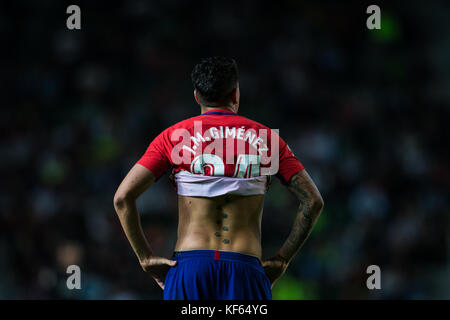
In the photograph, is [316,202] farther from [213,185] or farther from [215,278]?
[215,278]

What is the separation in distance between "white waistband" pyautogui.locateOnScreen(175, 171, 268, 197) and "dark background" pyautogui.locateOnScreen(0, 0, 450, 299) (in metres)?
4.10

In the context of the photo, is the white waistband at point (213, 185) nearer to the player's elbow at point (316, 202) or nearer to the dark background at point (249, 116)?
the player's elbow at point (316, 202)

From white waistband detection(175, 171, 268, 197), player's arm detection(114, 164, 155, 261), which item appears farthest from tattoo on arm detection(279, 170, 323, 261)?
player's arm detection(114, 164, 155, 261)

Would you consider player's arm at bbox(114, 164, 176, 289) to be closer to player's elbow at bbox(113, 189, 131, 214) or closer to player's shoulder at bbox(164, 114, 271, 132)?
player's elbow at bbox(113, 189, 131, 214)

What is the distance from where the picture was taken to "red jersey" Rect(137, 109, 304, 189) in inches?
122

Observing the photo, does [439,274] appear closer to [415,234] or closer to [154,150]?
[415,234]

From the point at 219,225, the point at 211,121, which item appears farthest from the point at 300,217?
the point at 211,121

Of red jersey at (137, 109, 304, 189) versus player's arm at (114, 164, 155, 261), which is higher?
red jersey at (137, 109, 304, 189)

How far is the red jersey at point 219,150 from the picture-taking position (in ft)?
10.1

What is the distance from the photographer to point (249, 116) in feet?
30.8

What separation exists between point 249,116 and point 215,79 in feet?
20.4

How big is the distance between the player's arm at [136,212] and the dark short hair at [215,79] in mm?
547

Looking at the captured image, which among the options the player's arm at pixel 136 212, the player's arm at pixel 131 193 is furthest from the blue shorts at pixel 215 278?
the player's arm at pixel 131 193

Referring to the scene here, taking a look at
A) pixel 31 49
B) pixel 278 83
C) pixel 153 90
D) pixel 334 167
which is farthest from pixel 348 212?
pixel 31 49
